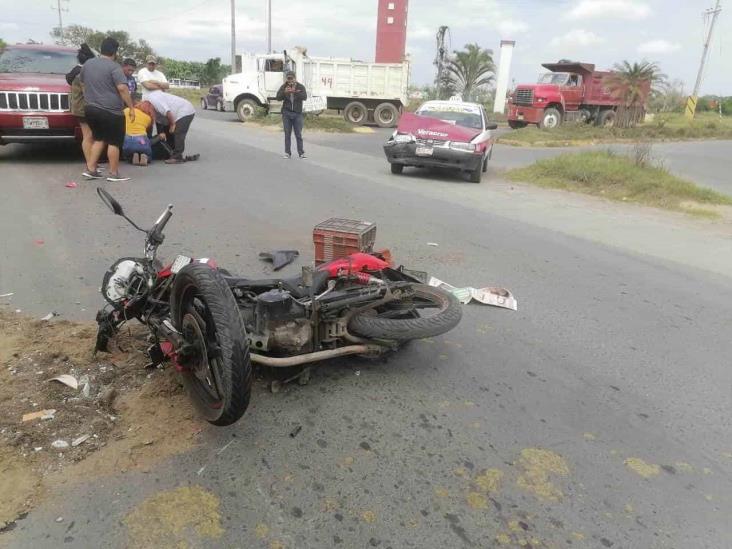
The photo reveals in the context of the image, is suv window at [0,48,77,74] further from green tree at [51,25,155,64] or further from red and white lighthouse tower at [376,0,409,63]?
green tree at [51,25,155,64]

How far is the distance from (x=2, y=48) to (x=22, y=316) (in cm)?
879

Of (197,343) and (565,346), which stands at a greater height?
(197,343)

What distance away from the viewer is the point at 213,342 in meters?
2.68

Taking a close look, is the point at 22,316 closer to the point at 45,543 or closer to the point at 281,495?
the point at 45,543

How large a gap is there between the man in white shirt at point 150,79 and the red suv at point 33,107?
1.42 m

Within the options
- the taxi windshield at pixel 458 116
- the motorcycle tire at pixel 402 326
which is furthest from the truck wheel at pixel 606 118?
the motorcycle tire at pixel 402 326

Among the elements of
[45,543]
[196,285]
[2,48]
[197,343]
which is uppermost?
[2,48]

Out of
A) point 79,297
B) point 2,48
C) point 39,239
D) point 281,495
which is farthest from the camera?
point 2,48

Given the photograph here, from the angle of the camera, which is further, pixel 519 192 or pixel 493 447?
pixel 519 192

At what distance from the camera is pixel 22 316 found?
3.92 metres

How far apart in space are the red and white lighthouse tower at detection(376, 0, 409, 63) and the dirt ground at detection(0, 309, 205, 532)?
3909 centimetres

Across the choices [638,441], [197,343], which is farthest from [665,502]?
[197,343]

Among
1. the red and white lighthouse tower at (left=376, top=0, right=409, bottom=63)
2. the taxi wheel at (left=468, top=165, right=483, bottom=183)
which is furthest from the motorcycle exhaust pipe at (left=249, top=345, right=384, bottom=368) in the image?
the red and white lighthouse tower at (left=376, top=0, right=409, bottom=63)

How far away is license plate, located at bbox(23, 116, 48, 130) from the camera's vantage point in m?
8.97
